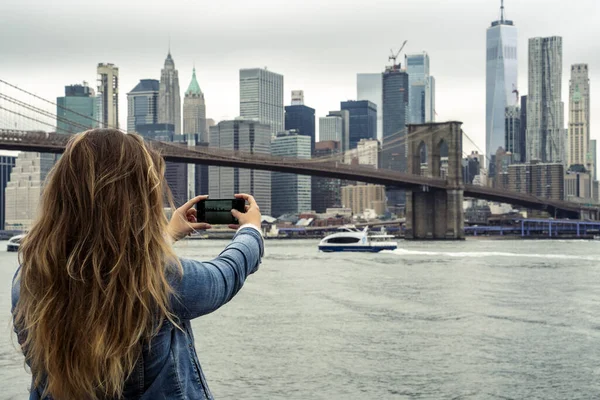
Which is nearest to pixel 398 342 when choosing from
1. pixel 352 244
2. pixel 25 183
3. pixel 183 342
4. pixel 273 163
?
pixel 183 342

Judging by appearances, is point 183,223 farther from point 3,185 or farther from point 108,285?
point 3,185

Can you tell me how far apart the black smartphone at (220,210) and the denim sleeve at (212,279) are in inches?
5.7

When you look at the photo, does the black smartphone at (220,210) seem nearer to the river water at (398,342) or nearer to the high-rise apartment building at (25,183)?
the river water at (398,342)

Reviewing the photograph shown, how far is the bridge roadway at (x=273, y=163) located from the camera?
40500 mm

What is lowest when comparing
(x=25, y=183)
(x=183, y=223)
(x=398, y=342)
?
(x=398, y=342)

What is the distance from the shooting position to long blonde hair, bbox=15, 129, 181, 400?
1824 mm

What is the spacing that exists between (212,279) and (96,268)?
0.25 meters

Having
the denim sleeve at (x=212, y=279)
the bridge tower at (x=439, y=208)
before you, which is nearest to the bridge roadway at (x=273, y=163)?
the bridge tower at (x=439, y=208)

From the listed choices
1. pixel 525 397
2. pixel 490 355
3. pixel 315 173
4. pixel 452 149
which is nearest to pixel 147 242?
pixel 525 397

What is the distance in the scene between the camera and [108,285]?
71.2 inches

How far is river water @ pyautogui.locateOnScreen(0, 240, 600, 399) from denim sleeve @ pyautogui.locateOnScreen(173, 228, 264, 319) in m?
0.27

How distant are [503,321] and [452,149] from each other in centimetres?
6142

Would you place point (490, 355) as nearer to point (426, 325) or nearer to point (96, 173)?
point (426, 325)

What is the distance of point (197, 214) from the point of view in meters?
2.22
